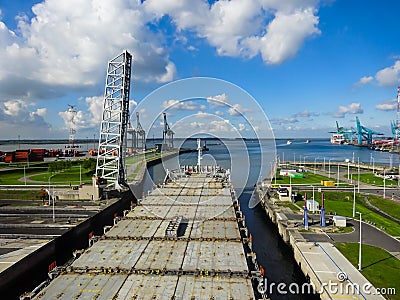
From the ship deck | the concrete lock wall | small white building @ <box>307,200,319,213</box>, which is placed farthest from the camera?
small white building @ <box>307,200,319,213</box>

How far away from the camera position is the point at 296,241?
2745 centimetres

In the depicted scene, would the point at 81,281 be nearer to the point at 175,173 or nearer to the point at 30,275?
the point at 30,275

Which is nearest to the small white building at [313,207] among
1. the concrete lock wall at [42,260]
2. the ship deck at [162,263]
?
the ship deck at [162,263]

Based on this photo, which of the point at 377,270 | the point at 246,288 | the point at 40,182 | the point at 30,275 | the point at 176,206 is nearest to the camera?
the point at 246,288

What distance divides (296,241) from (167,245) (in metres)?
13.7

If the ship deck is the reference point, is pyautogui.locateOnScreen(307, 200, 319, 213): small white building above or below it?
below

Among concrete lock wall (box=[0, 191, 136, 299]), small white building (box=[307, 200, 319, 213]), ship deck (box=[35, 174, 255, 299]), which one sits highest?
ship deck (box=[35, 174, 255, 299])

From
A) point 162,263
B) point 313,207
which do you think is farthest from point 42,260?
point 313,207

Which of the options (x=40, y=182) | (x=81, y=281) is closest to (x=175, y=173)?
(x=40, y=182)

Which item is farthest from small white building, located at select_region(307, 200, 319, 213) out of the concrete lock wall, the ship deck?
the concrete lock wall

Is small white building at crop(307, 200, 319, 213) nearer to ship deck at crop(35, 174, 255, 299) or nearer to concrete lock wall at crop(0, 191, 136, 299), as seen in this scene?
ship deck at crop(35, 174, 255, 299)

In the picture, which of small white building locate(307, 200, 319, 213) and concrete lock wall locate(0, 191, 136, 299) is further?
small white building locate(307, 200, 319, 213)

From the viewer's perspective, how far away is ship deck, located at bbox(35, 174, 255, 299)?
45.1 feet

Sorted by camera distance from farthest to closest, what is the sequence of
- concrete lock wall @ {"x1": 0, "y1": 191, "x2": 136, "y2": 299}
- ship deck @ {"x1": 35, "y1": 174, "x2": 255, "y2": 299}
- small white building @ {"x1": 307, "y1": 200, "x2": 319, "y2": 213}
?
1. small white building @ {"x1": 307, "y1": 200, "x2": 319, "y2": 213}
2. concrete lock wall @ {"x1": 0, "y1": 191, "x2": 136, "y2": 299}
3. ship deck @ {"x1": 35, "y1": 174, "x2": 255, "y2": 299}
